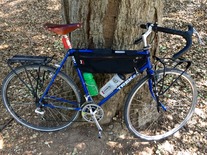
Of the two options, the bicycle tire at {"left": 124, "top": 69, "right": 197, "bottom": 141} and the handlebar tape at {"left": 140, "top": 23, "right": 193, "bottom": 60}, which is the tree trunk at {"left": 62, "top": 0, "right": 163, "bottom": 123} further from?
the bicycle tire at {"left": 124, "top": 69, "right": 197, "bottom": 141}

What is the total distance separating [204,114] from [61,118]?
2064mm

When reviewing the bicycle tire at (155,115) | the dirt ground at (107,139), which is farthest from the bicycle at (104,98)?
the dirt ground at (107,139)

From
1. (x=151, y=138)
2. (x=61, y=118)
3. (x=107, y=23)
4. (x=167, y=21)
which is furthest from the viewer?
(x=167, y=21)

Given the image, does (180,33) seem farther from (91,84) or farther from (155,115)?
(155,115)

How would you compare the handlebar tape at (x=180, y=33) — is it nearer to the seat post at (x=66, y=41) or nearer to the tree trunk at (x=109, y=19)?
the tree trunk at (x=109, y=19)

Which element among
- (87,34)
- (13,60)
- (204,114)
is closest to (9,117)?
(13,60)

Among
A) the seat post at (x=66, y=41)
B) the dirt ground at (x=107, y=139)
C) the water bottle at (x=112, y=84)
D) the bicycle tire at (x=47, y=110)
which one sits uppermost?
the seat post at (x=66, y=41)

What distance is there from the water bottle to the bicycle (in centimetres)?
4

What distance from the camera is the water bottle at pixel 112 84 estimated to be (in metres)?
2.79

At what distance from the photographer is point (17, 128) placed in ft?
11.2

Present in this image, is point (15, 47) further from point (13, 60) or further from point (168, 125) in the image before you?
point (168, 125)

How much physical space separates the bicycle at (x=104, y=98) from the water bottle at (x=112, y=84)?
0.04 metres

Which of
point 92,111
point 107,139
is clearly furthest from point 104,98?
point 107,139

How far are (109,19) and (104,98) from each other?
93cm
